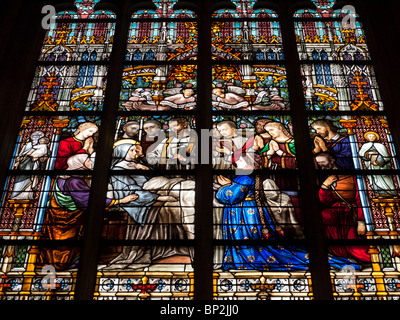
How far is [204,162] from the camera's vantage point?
24.2 ft

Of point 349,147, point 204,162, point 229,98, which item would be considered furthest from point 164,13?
point 349,147

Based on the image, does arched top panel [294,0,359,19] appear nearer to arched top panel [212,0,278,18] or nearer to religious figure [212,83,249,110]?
arched top panel [212,0,278,18]

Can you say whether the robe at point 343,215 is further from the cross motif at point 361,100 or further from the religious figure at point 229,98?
the religious figure at point 229,98

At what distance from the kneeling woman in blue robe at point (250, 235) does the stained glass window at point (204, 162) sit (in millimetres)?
14

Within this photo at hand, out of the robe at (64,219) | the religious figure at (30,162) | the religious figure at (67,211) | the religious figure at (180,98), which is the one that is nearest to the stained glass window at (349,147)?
the religious figure at (180,98)

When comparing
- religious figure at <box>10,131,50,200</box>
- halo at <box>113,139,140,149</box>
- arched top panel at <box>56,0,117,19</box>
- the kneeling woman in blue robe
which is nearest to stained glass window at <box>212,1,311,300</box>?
the kneeling woman in blue robe

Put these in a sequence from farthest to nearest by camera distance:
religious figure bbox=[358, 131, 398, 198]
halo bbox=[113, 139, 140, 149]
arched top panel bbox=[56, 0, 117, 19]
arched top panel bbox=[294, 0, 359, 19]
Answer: arched top panel bbox=[56, 0, 117, 19] < arched top panel bbox=[294, 0, 359, 19] < halo bbox=[113, 139, 140, 149] < religious figure bbox=[358, 131, 398, 198]

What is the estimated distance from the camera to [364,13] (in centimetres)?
909

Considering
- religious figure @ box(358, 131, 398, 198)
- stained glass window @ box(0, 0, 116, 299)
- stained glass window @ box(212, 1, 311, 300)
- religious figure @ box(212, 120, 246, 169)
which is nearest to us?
stained glass window @ box(212, 1, 311, 300)

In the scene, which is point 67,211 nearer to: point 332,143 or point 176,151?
point 176,151

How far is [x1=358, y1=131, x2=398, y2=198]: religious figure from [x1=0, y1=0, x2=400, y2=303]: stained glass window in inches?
0.6

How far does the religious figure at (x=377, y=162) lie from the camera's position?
727cm

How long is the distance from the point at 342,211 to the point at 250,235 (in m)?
1.04

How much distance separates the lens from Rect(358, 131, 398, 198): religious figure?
7270 millimetres
